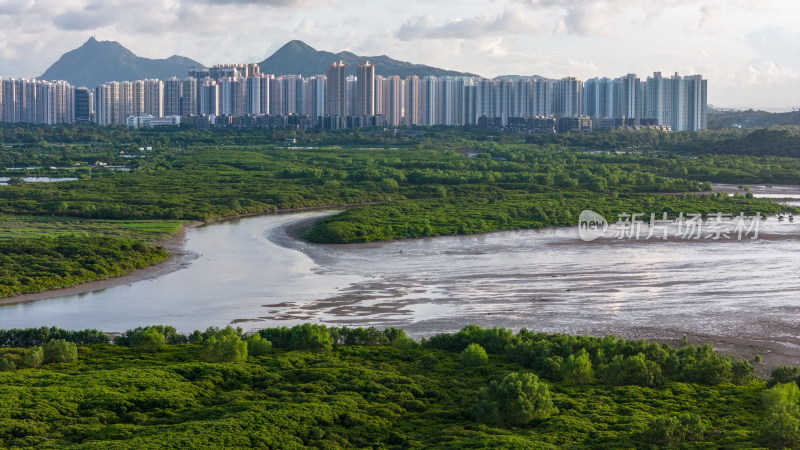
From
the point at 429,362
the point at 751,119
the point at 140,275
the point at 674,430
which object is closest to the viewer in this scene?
the point at 674,430

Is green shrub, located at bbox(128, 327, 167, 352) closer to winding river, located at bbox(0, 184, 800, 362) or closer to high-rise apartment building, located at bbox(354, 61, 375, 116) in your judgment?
winding river, located at bbox(0, 184, 800, 362)

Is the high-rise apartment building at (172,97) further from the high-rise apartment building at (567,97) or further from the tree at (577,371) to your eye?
the tree at (577,371)

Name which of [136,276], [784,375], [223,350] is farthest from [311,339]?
[136,276]

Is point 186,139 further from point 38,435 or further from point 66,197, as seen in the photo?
point 38,435

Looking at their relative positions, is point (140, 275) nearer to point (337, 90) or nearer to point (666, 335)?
point (666, 335)

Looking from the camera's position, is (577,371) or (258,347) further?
(258,347)

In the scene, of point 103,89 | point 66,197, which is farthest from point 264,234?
point 103,89
